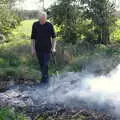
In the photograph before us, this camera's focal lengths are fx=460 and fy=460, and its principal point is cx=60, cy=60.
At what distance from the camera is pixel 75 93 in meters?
10.7

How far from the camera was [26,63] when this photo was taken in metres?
15.0

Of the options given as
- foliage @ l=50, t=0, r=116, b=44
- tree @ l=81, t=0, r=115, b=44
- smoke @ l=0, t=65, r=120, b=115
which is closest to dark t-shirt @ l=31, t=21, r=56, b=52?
smoke @ l=0, t=65, r=120, b=115

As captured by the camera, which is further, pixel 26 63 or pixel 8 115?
pixel 26 63

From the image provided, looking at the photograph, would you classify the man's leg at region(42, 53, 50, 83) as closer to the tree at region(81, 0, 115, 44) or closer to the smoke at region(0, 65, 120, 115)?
the smoke at region(0, 65, 120, 115)

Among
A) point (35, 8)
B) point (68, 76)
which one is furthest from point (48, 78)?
point (35, 8)

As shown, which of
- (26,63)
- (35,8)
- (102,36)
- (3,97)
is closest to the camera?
(3,97)

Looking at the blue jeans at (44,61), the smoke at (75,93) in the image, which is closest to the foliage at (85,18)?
the smoke at (75,93)

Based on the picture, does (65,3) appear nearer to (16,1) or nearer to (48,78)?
(16,1)

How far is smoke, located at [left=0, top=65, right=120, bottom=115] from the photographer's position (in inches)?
384

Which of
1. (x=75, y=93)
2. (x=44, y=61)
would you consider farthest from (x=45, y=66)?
(x=75, y=93)

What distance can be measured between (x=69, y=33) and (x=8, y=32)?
9.94ft

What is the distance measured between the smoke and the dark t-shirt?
0.98 meters

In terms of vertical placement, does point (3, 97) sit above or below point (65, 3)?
below

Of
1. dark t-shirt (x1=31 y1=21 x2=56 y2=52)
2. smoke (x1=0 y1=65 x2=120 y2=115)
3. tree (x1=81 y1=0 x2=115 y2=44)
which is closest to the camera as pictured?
smoke (x1=0 y1=65 x2=120 y2=115)
